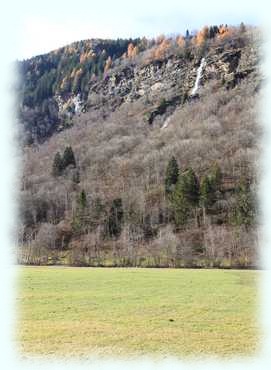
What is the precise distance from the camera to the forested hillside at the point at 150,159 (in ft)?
234

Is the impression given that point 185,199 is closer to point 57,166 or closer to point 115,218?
point 115,218

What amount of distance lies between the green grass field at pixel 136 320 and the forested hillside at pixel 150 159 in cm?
892

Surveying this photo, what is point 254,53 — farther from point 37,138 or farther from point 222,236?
point 222,236

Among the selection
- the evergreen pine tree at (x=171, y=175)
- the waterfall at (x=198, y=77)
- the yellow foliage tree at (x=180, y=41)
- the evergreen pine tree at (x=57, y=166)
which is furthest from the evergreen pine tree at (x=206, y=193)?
the yellow foliage tree at (x=180, y=41)

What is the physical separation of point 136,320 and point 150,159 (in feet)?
307

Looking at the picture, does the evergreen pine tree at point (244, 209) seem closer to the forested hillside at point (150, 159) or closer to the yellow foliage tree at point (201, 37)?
the forested hillside at point (150, 159)

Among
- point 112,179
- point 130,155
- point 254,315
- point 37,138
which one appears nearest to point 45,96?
point 37,138

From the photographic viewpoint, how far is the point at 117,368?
1039 centimetres

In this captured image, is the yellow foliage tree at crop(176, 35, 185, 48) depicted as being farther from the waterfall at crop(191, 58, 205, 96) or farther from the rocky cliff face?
the waterfall at crop(191, 58, 205, 96)

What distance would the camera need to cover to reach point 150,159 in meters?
111

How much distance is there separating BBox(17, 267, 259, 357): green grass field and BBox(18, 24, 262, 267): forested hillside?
351 inches

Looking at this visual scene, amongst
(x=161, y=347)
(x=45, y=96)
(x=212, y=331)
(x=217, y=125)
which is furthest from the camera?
(x=45, y=96)

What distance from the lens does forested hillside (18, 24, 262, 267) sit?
71312 millimetres

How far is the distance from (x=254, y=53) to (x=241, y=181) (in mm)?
78259
